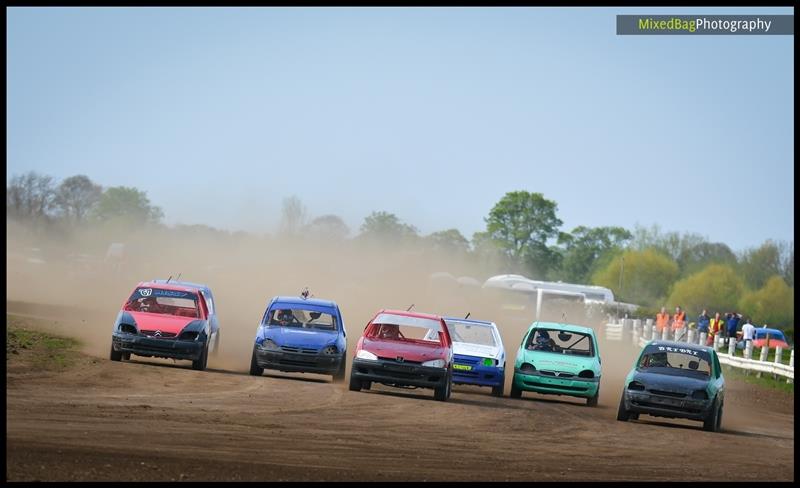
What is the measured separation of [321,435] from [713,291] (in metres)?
98.5

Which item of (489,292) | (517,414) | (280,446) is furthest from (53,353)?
(489,292)

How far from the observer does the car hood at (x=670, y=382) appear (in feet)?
78.2

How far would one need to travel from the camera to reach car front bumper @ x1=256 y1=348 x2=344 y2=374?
87.2 feet

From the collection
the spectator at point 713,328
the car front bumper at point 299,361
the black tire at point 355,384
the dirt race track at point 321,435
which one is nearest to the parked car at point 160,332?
the dirt race track at point 321,435

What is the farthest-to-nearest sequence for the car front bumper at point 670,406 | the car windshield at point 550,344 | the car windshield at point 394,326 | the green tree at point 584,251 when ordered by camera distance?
the green tree at point 584,251
the car windshield at point 550,344
the car windshield at point 394,326
the car front bumper at point 670,406

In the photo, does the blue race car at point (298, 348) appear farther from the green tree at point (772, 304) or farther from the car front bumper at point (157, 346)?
the green tree at point (772, 304)

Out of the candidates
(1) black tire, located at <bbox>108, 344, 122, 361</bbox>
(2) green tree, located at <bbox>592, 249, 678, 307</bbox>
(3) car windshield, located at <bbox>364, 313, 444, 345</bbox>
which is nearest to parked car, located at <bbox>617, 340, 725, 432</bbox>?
(3) car windshield, located at <bbox>364, 313, 444, 345</bbox>

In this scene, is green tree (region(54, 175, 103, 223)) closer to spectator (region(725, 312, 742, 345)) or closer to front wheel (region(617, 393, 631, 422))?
spectator (region(725, 312, 742, 345))

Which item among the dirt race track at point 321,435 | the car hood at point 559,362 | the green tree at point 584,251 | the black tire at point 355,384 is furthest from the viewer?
the green tree at point 584,251

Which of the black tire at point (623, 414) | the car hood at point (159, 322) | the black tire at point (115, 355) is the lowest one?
the black tire at point (115, 355)

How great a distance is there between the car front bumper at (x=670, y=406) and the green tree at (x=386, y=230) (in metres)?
61.3

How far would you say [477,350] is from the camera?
1121 inches

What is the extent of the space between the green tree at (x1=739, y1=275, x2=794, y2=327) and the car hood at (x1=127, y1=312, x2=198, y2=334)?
79580mm

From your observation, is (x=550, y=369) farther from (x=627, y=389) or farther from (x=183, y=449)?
(x=183, y=449)
